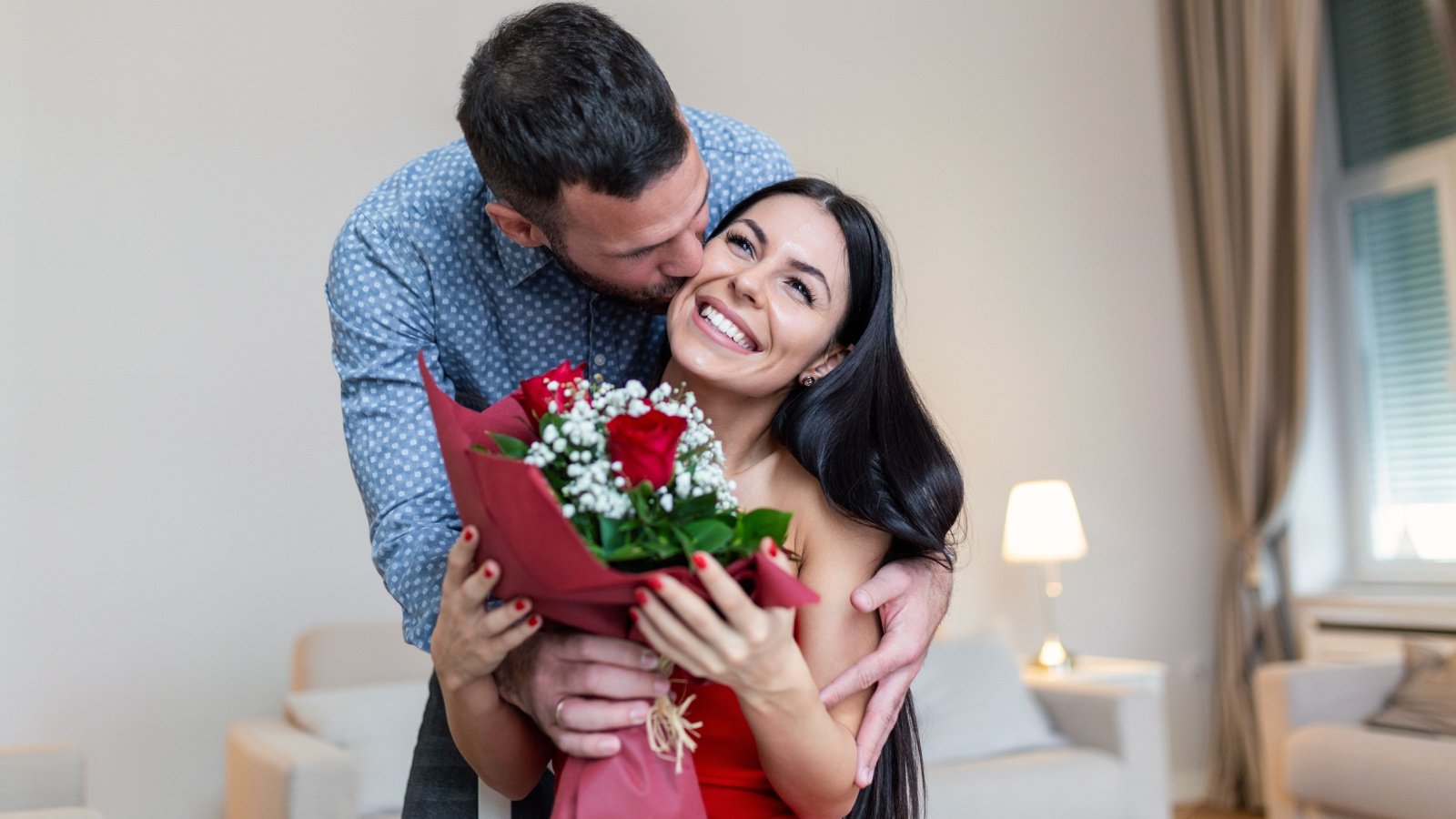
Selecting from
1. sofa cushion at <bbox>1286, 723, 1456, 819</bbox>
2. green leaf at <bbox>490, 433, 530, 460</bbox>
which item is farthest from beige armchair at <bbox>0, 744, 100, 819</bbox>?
sofa cushion at <bbox>1286, 723, 1456, 819</bbox>

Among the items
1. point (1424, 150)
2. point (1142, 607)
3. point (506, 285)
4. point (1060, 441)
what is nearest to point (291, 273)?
point (506, 285)

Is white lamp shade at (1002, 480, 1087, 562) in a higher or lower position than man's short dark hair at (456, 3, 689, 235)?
lower

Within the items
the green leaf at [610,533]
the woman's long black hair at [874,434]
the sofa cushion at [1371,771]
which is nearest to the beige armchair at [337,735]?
the woman's long black hair at [874,434]

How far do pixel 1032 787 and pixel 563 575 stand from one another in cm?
282

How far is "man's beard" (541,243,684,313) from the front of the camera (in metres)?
1.65

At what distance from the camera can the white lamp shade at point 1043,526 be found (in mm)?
4598

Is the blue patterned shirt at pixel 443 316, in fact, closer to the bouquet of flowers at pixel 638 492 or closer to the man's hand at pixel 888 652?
the bouquet of flowers at pixel 638 492

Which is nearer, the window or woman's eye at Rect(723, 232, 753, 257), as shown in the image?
woman's eye at Rect(723, 232, 753, 257)

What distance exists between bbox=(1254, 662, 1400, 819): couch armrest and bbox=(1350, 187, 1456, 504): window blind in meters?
1.24

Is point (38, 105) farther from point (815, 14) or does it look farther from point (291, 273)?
point (815, 14)

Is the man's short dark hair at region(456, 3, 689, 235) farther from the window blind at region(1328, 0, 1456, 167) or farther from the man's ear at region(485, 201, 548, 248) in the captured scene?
the window blind at region(1328, 0, 1456, 167)

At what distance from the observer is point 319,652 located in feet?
12.3

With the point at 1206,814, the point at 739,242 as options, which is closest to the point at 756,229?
the point at 739,242

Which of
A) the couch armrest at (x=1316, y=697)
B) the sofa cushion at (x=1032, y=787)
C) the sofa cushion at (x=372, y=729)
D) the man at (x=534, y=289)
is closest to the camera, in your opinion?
the man at (x=534, y=289)
